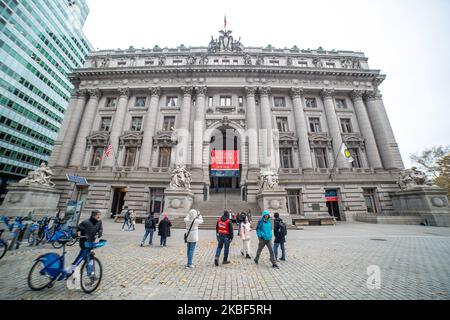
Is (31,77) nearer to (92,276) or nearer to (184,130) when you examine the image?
(184,130)

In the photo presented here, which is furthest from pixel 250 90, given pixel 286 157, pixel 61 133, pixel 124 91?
pixel 61 133

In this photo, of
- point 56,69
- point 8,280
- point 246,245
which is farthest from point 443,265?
point 56,69

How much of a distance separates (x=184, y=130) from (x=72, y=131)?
16.3 metres

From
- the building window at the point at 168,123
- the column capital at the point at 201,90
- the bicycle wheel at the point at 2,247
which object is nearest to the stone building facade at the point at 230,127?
the building window at the point at 168,123

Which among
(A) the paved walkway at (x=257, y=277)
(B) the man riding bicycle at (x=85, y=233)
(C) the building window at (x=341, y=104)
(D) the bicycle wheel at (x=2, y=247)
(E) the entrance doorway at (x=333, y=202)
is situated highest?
(C) the building window at (x=341, y=104)

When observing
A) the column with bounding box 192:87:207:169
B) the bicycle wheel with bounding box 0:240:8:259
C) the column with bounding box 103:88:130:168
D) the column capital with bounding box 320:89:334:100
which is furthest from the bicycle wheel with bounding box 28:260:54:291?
the column capital with bounding box 320:89:334:100

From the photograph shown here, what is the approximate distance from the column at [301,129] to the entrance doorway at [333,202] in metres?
4.05

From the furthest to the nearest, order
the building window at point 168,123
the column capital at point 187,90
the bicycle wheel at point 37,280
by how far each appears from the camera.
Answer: the column capital at point 187,90
the building window at point 168,123
the bicycle wheel at point 37,280

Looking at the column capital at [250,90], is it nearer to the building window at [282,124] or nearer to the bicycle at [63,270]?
the building window at [282,124]

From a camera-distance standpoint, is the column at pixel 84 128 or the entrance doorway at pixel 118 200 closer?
the entrance doorway at pixel 118 200

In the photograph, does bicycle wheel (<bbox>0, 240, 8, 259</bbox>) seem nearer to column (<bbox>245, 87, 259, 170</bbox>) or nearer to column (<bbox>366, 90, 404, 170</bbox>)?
column (<bbox>245, 87, 259, 170</bbox>)

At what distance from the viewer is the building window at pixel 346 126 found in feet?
86.6
